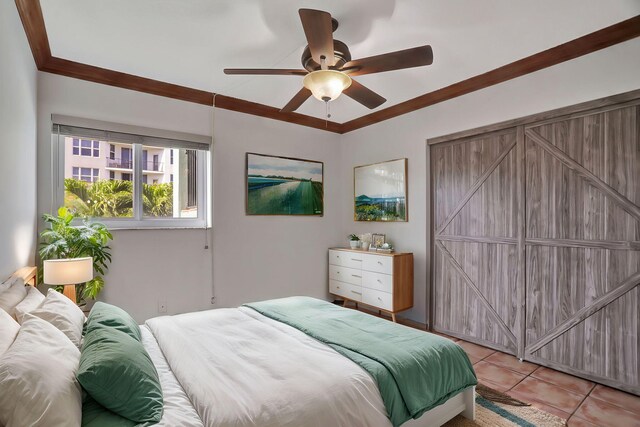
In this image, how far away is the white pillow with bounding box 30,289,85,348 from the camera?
5.10 ft

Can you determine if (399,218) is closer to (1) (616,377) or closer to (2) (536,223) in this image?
(2) (536,223)

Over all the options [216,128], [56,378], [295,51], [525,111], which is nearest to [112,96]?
[216,128]

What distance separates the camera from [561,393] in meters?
2.45

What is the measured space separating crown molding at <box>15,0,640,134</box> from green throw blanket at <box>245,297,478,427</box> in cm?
251

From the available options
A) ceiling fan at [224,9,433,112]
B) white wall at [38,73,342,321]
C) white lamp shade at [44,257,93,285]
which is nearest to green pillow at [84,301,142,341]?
white lamp shade at [44,257,93,285]

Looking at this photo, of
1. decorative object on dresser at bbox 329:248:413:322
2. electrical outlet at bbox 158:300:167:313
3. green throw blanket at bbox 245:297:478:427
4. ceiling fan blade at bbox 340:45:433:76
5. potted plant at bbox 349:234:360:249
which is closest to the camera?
green throw blanket at bbox 245:297:478:427

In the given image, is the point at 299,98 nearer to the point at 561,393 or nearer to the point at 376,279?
the point at 376,279

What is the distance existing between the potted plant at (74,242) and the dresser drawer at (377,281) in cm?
276

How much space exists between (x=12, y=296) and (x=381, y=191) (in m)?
3.67

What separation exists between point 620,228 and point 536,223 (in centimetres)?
57

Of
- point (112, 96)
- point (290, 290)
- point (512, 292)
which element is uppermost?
point (112, 96)

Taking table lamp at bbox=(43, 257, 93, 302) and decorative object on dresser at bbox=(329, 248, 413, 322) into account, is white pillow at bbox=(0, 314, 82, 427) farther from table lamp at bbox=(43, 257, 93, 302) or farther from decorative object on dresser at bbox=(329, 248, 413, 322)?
decorative object on dresser at bbox=(329, 248, 413, 322)

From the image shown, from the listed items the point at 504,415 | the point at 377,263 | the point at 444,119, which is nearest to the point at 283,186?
the point at 377,263

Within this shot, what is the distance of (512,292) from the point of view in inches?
122
